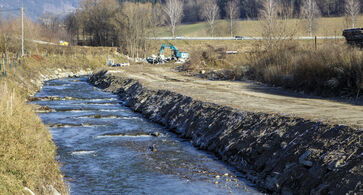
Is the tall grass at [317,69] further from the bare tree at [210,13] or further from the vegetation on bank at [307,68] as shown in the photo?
the bare tree at [210,13]

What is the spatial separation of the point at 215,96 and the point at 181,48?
3108 inches

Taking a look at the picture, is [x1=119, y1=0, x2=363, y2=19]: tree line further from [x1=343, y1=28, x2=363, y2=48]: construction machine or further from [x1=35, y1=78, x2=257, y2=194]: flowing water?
[x1=35, y1=78, x2=257, y2=194]: flowing water

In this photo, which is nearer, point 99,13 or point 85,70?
point 85,70

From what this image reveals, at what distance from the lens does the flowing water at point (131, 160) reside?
12.7 m

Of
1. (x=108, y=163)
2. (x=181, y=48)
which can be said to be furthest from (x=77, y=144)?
(x=181, y=48)

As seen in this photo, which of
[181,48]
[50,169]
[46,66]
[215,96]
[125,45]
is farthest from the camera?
[181,48]

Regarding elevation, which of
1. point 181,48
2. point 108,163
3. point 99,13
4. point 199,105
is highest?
point 99,13

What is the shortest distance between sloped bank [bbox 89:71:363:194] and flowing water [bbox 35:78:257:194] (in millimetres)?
553

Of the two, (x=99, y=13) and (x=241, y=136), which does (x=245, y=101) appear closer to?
(x=241, y=136)

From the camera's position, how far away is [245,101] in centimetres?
2092

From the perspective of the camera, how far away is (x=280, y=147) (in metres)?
13.2

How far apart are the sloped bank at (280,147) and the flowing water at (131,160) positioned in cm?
55

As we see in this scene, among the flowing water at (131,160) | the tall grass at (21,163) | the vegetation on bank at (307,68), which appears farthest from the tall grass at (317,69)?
the tall grass at (21,163)

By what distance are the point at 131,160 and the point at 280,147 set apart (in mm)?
5297
